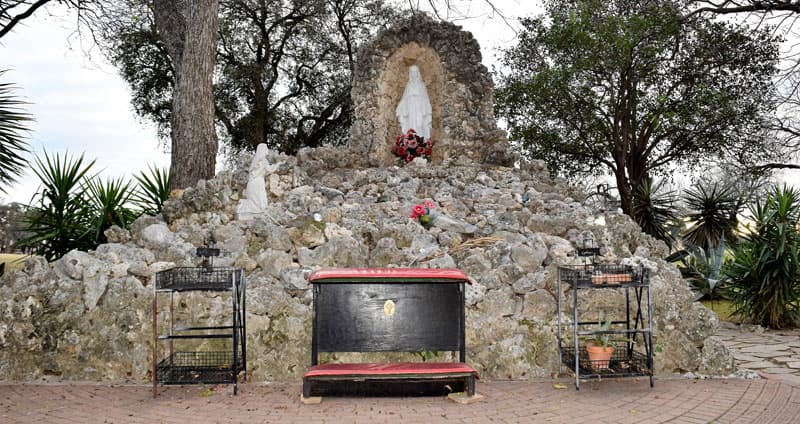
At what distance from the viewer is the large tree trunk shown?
9203mm

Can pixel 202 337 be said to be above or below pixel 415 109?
below

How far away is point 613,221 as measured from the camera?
791 centimetres

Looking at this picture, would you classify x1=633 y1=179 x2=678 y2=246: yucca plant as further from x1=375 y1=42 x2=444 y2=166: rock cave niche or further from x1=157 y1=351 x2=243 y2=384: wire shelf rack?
x1=157 y1=351 x2=243 y2=384: wire shelf rack

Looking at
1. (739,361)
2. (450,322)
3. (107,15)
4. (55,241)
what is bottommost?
(739,361)

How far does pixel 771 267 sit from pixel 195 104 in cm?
943

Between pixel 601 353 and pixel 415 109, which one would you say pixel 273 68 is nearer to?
pixel 415 109

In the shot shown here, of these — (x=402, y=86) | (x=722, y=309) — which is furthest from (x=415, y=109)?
(x=722, y=309)

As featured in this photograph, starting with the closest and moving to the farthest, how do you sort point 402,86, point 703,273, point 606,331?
1. point 606,331
2. point 703,273
3. point 402,86

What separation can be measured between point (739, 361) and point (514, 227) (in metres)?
2.92

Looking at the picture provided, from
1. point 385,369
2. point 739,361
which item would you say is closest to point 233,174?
point 385,369

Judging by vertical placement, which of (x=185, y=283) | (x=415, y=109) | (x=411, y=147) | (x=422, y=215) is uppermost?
(x=415, y=109)

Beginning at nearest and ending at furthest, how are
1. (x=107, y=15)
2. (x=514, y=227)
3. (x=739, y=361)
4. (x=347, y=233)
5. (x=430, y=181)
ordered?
1. (x=739, y=361)
2. (x=347, y=233)
3. (x=514, y=227)
4. (x=430, y=181)
5. (x=107, y=15)

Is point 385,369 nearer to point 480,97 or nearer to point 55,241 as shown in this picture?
point 55,241

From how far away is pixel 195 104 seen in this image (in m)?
9.34
